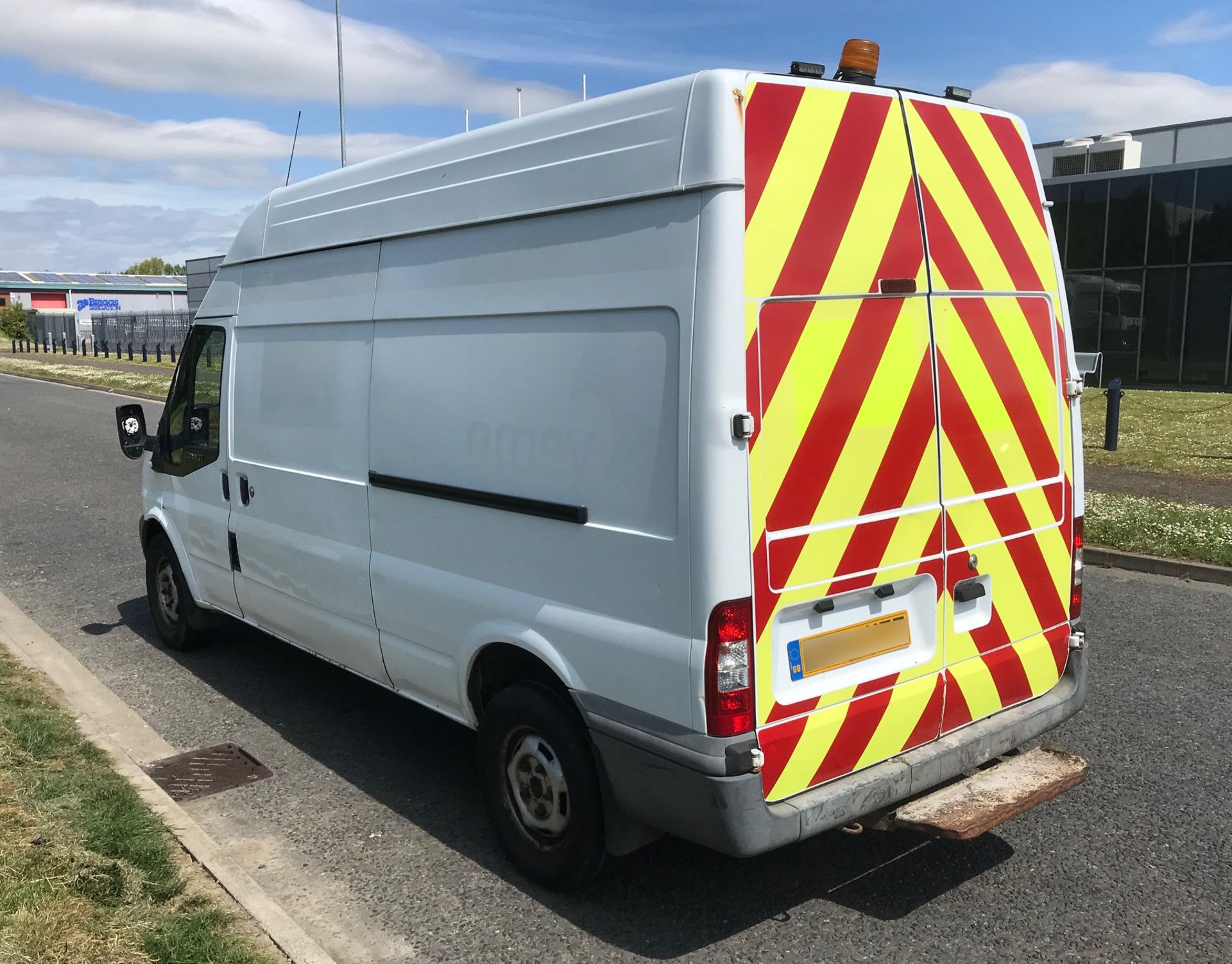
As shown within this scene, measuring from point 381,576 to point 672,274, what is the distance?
204 cm

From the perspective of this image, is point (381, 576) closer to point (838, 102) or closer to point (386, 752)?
point (386, 752)

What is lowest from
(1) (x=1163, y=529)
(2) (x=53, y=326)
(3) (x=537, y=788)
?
(3) (x=537, y=788)

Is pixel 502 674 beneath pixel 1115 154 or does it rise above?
beneath

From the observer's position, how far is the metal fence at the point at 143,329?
47688 millimetres

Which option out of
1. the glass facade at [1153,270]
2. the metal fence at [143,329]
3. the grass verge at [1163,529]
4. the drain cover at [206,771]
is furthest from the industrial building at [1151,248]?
the metal fence at [143,329]

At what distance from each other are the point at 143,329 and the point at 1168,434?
1804 inches

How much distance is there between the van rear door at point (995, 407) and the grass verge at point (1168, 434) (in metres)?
9.83

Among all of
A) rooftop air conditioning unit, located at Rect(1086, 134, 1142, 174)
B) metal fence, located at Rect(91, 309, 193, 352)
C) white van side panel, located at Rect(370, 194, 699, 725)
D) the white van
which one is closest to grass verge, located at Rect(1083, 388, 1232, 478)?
rooftop air conditioning unit, located at Rect(1086, 134, 1142, 174)

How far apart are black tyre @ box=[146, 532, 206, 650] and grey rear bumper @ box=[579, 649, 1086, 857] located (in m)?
3.95

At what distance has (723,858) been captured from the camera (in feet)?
13.7

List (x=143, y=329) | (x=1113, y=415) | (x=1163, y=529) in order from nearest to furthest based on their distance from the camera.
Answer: (x=1163, y=529), (x=1113, y=415), (x=143, y=329)

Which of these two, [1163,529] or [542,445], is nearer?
[542,445]

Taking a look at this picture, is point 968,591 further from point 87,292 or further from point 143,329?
point 87,292

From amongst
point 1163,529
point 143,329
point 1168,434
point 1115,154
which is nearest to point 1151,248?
point 1115,154
